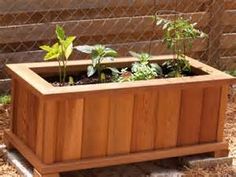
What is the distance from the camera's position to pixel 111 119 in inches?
172

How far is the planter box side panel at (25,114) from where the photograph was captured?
14.3 feet

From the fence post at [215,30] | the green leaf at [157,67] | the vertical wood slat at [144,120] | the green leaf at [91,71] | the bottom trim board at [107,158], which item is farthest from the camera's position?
the fence post at [215,30]

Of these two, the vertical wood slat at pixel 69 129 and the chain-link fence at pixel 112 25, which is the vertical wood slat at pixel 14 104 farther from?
the chain-link fence at pixel 112 25

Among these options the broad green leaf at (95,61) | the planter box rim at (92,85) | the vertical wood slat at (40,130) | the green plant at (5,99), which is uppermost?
the broad green leaf at (95,61)

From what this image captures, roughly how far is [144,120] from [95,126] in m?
0.33

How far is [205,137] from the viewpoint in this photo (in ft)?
15.6

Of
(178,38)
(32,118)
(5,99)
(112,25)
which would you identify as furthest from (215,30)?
(32,118)

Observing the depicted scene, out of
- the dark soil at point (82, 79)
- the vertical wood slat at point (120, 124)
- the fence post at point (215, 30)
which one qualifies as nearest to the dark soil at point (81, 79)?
the dark soil at point (82, 79)

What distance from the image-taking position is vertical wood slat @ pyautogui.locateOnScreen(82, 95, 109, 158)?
14.0ft

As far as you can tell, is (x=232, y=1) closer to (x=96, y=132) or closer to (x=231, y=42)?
(x=231, y=42)

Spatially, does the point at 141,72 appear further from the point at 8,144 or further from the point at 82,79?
the point at 8,144

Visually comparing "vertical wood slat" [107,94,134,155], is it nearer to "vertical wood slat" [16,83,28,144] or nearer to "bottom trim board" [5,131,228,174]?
"bottom trim board" [5,131,228,174]

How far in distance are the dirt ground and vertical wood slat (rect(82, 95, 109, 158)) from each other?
52 centimetres

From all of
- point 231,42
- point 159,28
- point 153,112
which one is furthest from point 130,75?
point 231,42
